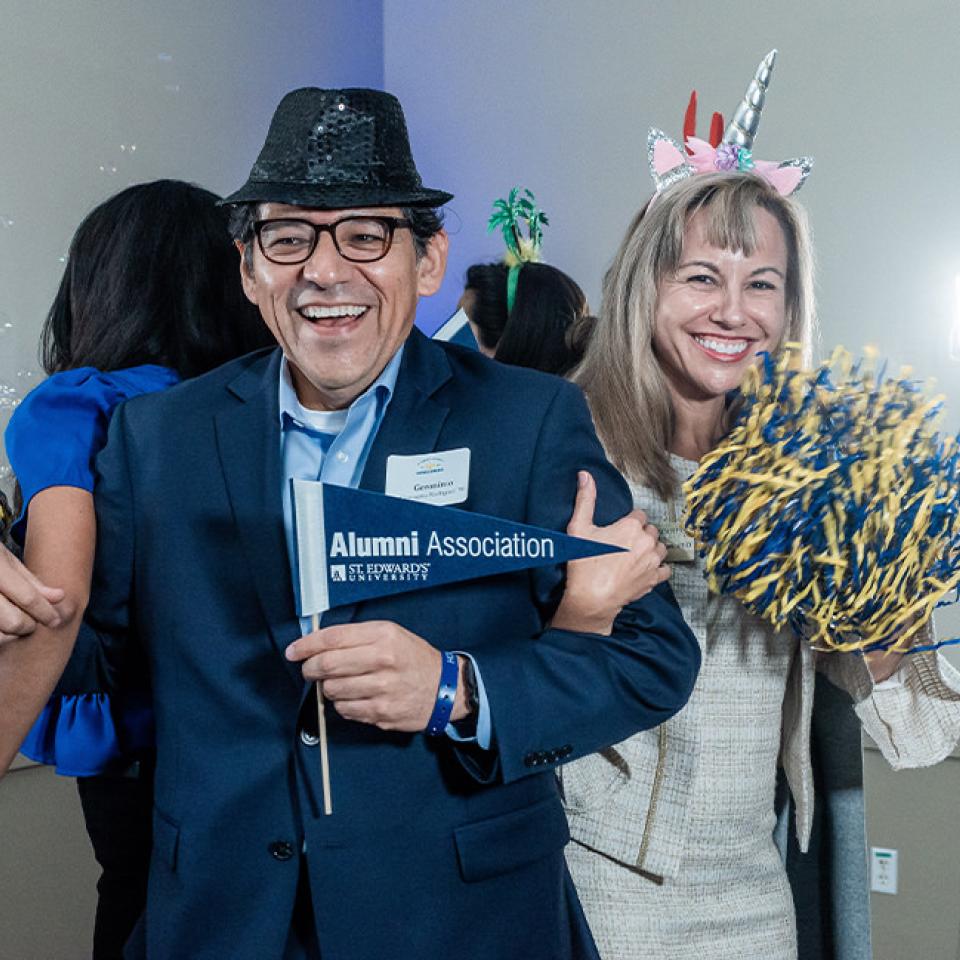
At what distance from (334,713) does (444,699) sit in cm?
15

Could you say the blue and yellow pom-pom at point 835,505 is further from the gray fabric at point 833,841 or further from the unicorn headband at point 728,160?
the unicorn headband at point 728,160

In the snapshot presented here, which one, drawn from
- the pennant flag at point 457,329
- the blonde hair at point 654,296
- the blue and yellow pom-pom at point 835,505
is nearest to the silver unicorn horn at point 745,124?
the blonde hair at point 654,296

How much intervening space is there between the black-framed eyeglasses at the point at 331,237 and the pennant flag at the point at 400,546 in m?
0.32

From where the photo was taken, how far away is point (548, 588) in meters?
1.32

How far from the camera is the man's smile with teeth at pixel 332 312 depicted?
4.20 feet

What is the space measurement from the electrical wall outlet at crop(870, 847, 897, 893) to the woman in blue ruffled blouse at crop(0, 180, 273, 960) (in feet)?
8.03

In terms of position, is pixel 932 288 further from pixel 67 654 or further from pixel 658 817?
pixel 67 654

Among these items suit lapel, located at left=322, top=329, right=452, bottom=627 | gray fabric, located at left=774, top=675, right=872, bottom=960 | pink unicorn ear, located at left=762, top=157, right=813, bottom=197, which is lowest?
gray fabric, located at left=774, top=675, right=872, bottom=960

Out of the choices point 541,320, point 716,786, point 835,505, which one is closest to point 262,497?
point 835,505

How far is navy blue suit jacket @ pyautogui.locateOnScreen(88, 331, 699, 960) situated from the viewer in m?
1.21

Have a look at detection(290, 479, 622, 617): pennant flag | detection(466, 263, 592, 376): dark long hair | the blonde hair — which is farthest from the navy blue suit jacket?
detection(466, 263, 592, 376): dark long hair

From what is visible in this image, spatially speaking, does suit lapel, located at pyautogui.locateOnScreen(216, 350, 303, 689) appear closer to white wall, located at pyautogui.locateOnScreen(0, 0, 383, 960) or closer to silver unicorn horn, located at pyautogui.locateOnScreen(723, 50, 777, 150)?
silver unicorn horn, located at pyautogui.locateOnScreen(723, 50, 777, 150)

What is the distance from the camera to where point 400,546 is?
3.61 ft

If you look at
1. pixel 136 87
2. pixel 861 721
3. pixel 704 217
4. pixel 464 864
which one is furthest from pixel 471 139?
pixel 464 864
